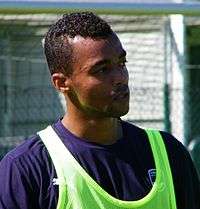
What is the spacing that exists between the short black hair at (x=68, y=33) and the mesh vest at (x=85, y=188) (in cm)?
23

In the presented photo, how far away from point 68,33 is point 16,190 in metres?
0.50

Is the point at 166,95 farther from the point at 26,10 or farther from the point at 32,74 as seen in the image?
the point at 32,74

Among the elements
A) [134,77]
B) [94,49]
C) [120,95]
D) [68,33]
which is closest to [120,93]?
[120,95]

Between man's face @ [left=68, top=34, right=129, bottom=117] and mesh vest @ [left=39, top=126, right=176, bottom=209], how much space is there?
167 millimetres

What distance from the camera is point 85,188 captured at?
89.7 inches

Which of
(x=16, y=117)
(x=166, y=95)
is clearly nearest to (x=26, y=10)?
(x=166, y=95)

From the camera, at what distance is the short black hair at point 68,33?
2.34 m

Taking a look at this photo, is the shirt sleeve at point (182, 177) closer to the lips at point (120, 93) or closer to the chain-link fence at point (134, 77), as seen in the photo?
the lips at point (120, 93)

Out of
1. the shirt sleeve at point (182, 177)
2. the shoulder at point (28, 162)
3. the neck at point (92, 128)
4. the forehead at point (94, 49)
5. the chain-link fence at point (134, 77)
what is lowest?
the chain-link fence at point (134, 77)

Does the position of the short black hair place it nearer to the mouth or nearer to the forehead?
the forehead

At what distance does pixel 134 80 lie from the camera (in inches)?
328

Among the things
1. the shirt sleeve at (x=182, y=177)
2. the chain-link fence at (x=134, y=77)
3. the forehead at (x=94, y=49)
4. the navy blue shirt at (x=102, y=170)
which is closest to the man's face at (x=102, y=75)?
the forehead at (x=94, y=49)

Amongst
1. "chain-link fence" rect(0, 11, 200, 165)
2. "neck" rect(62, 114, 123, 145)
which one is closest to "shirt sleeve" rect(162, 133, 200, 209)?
"neck" rect(62, 114, 123, 145)

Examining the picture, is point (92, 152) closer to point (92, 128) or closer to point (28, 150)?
point (92, 128)
